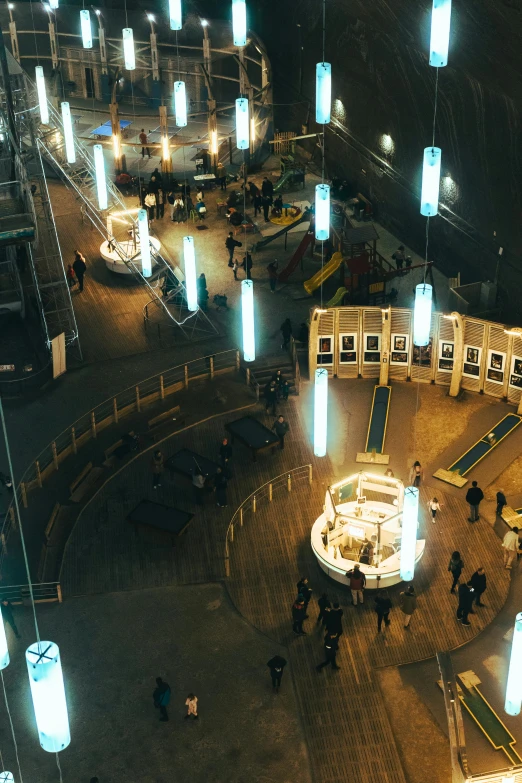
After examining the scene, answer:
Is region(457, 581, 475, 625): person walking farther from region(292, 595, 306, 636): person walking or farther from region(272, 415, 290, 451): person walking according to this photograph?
region(272, 415, 290, 451): person walking

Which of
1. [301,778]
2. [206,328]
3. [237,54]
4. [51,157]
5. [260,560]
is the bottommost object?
[301,778]

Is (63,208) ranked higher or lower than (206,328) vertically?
higher

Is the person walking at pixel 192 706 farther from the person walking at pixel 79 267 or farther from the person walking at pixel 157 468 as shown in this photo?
the person walking at pixel 79 267

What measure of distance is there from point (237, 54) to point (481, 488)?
74.1 ft

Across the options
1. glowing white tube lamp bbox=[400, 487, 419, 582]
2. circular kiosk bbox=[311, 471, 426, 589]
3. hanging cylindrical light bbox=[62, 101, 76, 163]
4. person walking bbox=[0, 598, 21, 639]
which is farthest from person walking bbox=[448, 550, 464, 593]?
hanging cylindrical light bbox=[62, 101, 76, 163]

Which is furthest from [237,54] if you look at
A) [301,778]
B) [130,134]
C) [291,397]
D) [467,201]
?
[301,778]

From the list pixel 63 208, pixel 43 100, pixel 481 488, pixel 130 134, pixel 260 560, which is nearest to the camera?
pixel 260 560

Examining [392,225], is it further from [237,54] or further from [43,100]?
[43,100]

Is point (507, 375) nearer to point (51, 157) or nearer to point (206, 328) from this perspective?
point (206, 328)

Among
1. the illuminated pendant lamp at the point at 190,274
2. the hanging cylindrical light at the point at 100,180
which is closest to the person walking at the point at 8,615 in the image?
the illuminated pendant lamp at the point at 190,274

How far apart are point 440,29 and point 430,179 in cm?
300

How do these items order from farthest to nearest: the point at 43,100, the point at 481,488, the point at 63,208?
the point at 63,208
the point at 43,100
the point at 481,488

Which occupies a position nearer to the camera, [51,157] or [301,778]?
[301,778]

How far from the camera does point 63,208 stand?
44.2 m
